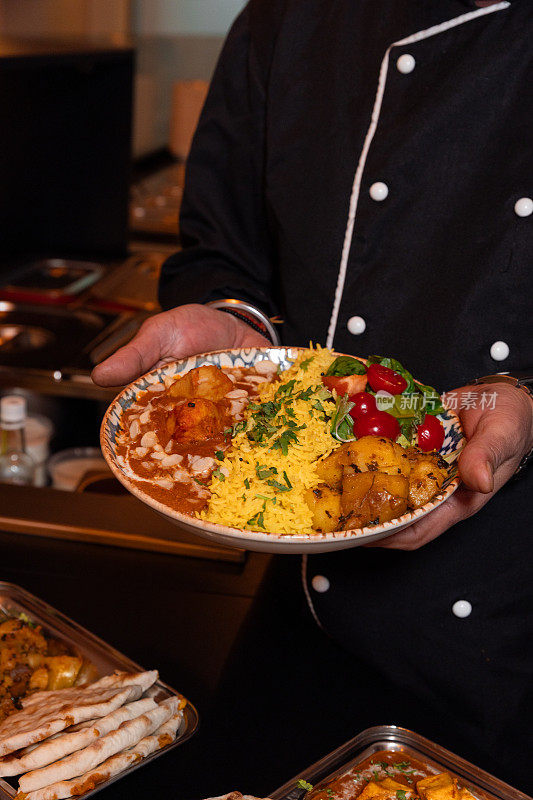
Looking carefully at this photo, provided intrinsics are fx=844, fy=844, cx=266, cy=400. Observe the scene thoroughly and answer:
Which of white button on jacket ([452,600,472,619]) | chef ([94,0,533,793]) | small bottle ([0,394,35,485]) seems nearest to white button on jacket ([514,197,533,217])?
chef ([94,0,533,793])

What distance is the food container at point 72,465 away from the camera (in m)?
2.40

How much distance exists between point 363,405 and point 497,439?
8.0 inches

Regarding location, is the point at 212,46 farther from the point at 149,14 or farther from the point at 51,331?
the point at 51,331

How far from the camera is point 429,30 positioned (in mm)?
1460

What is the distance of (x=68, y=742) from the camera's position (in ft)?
3.61

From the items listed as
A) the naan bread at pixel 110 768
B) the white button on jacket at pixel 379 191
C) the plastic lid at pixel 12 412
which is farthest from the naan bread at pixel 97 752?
the plastic lid at pixel 12 412

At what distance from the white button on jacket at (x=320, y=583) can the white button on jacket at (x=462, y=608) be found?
0.23 meters

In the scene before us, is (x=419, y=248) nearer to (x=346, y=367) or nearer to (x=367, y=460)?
(x=346, y=367)

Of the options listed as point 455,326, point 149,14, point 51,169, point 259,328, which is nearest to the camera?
point 455,326

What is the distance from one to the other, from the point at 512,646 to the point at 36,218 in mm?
2527

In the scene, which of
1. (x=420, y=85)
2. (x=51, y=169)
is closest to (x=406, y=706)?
(x=420, y=85)

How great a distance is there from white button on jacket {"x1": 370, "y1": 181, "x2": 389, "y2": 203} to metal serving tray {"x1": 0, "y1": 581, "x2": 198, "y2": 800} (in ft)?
2.87

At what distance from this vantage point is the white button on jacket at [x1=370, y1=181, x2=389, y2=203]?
147cm

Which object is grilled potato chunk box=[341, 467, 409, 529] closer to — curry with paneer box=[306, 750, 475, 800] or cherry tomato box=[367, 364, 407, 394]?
cherry tomato box=[367, 364, 407, 394]
